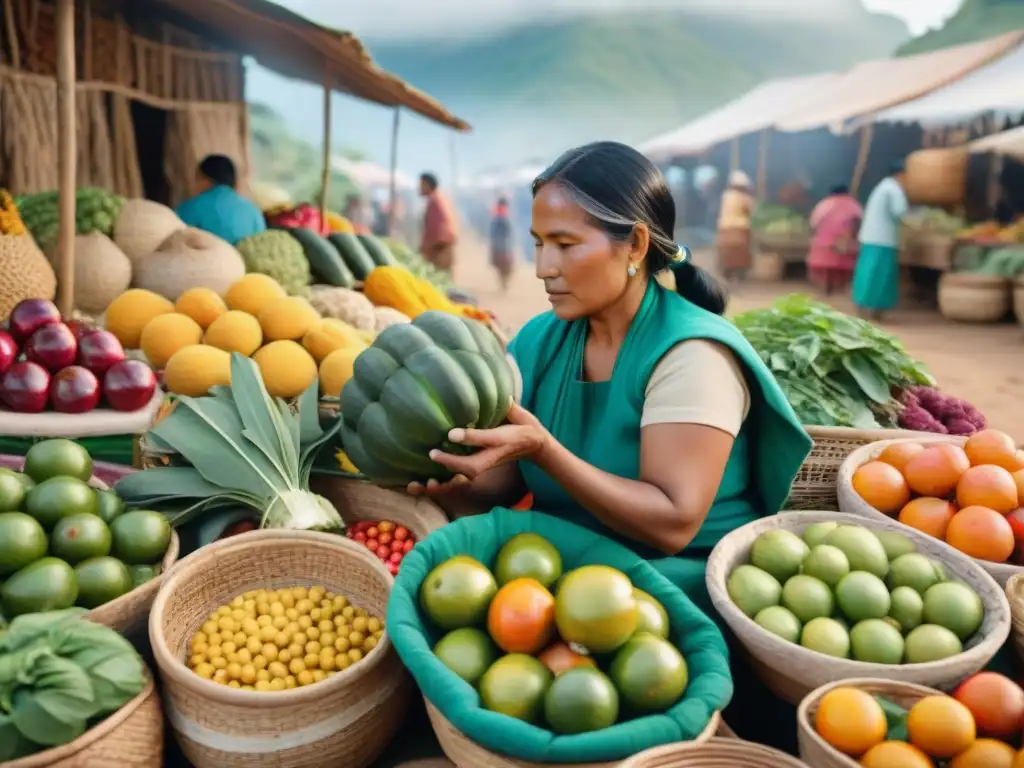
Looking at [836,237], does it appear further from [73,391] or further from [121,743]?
[121,743]

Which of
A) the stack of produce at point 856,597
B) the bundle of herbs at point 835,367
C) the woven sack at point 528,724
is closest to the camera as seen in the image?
the woven sack at point 528,724

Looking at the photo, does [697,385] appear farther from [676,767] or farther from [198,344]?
[198,344]

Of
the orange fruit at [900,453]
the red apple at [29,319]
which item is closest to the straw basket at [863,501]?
the orange fruit at [900,453]

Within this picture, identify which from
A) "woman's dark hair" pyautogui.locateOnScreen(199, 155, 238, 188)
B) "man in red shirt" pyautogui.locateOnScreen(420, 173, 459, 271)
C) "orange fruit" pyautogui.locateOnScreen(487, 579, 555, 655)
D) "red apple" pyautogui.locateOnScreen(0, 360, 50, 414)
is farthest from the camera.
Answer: "man in red shirt" pyautogui.locateOnScreen(420, 173, 459, 271)

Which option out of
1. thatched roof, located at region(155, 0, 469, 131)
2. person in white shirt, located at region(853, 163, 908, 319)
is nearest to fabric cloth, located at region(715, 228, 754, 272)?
person in white shirt, located at region(853, 163, 908, 319)

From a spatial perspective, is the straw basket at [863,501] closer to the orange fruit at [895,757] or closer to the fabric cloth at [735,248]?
the orange fruit at [895,757]

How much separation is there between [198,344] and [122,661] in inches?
75.7

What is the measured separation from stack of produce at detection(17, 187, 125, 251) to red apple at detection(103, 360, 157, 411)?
2.00m

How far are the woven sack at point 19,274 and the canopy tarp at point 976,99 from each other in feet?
41.3

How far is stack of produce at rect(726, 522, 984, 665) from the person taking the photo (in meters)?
1.82

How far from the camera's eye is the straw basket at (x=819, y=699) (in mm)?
1529

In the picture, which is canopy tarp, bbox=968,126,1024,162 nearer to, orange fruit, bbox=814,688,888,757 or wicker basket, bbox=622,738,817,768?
orange fruit, bbox=814,688,888,757

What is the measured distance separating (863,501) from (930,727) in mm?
1092

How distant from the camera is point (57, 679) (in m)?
1.63
